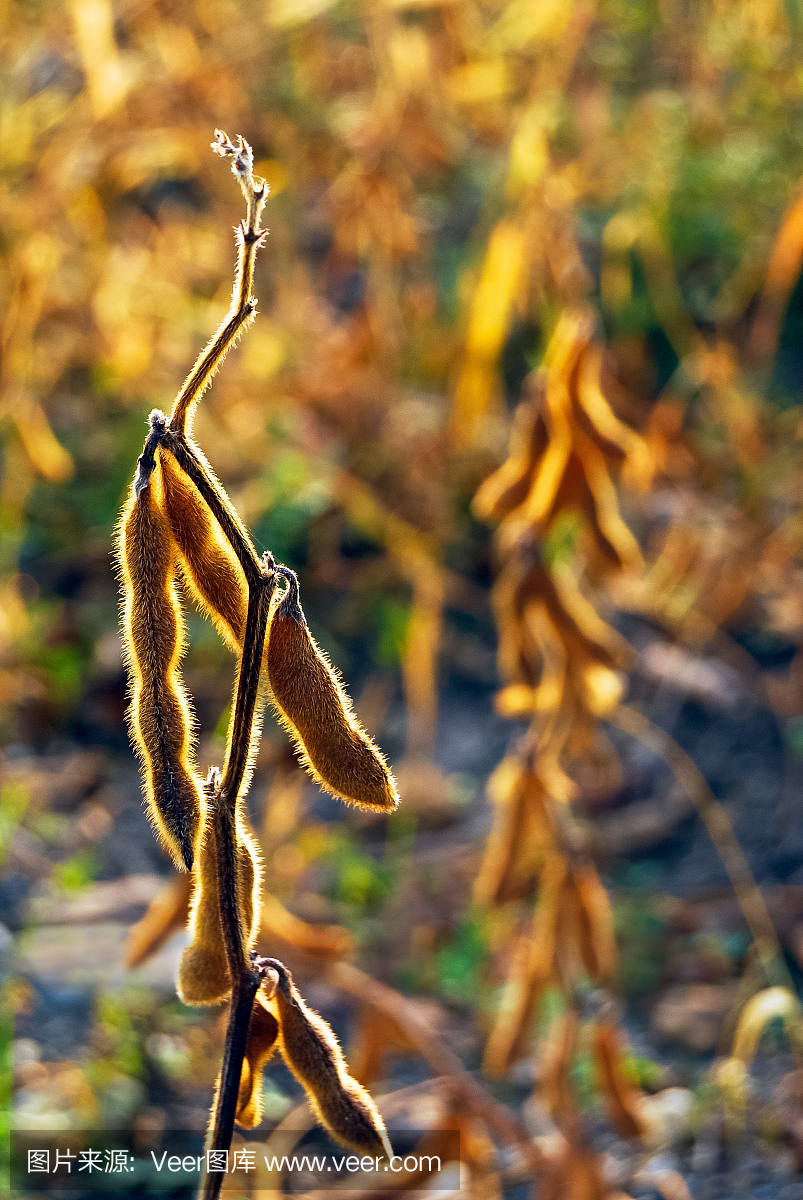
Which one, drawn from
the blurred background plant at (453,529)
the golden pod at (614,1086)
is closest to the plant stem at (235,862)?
the blurred background plant at (453,529)

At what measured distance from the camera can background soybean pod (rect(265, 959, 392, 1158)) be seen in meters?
0.58

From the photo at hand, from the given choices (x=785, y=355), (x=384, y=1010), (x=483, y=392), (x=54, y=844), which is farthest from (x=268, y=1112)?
(x=785, y=355)

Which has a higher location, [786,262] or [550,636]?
[786,262]

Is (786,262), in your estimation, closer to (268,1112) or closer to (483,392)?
(483,392)

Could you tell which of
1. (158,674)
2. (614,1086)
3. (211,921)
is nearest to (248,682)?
(158,674)

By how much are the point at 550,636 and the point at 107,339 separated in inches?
54.7

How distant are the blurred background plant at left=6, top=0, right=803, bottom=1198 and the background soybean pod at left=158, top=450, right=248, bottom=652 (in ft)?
2.25

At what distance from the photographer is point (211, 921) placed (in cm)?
56

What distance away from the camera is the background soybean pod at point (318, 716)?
1.71ft

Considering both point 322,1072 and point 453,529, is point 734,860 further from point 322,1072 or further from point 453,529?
point 322,1072

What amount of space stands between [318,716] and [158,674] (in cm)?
9

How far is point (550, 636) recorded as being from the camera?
1.25m

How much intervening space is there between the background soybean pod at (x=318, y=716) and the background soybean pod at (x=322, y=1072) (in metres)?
0.11

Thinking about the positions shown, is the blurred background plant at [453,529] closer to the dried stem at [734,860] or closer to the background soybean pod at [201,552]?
the dried stem at [734,860]
